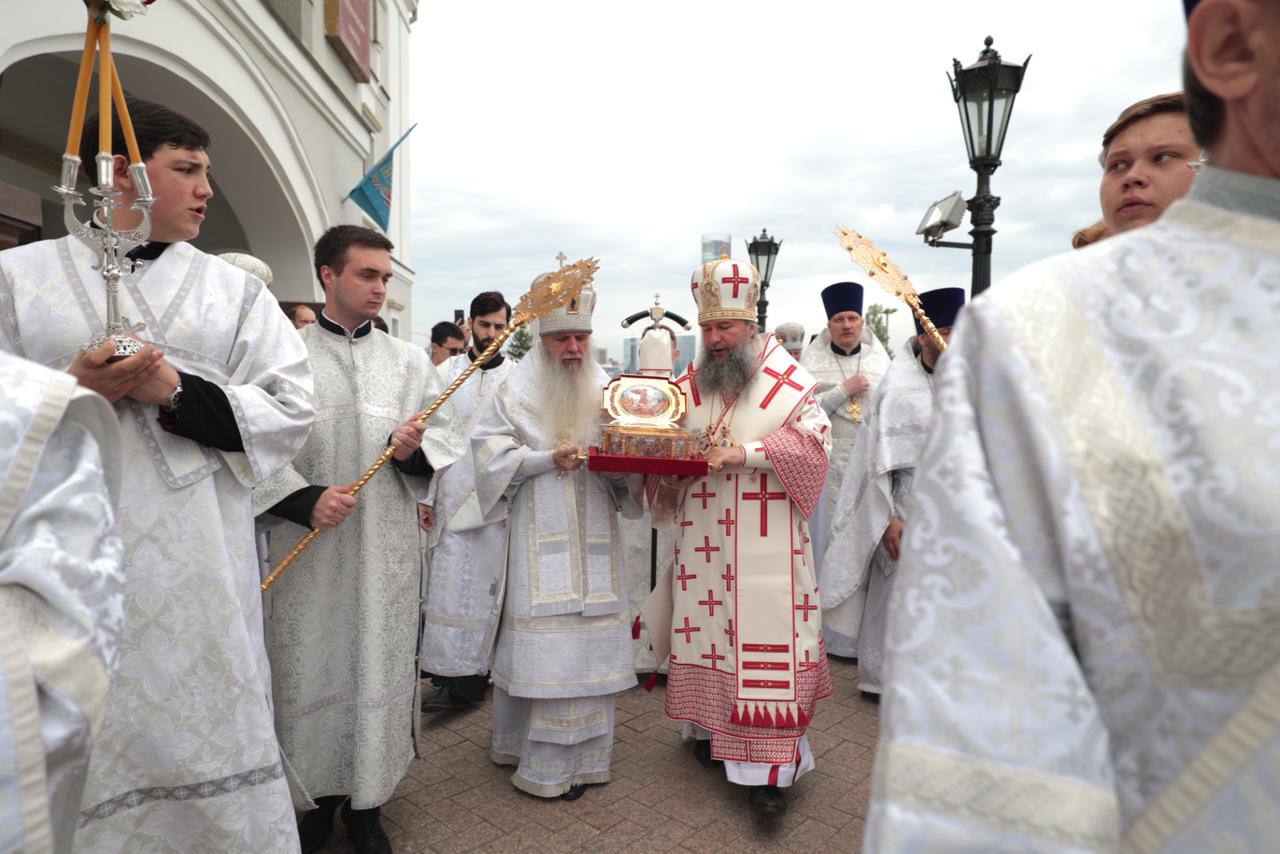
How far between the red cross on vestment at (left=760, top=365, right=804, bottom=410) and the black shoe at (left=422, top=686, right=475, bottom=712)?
2.65 meters

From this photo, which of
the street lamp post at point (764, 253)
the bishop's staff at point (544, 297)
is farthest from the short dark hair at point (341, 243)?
the street lamp post at point (764, 253)

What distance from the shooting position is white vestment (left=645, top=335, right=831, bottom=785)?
3.69 meters

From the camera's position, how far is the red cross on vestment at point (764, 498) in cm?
384

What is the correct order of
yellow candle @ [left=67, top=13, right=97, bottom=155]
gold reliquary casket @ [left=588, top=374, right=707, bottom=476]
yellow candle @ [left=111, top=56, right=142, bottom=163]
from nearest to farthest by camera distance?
yellow candle @ [left=67, top=13, right=97, bottom=155] → yellow candle @ [left=111, top=56, right=142, bottom=163] → gold reliquary casket @ [left=588, top=374, right=707, bottom=476]

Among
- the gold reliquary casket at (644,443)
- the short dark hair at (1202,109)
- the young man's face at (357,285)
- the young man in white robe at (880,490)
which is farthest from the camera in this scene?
the young man in white robe at (880,490)

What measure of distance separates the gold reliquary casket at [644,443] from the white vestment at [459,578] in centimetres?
141

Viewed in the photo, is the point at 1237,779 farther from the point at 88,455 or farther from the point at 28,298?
the point at 28,298

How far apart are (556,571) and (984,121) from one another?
3979 mm

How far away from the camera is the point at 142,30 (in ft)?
20.5

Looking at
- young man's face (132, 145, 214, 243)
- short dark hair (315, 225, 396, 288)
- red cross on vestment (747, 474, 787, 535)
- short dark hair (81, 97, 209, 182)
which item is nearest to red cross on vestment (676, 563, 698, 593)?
red cross on vestment (747, 474, 787, 535)

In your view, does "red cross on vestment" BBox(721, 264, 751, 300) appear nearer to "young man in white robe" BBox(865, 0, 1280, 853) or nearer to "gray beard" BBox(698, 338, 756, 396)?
"gray beard" BBox(698, 338, 756, 396)

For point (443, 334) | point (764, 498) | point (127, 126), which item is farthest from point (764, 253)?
point (127, 126)

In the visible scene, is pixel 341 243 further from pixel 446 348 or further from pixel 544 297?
pixel 446 348

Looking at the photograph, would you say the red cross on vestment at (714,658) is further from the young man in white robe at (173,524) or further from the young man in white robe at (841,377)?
the young man in white robe at (841,377)
